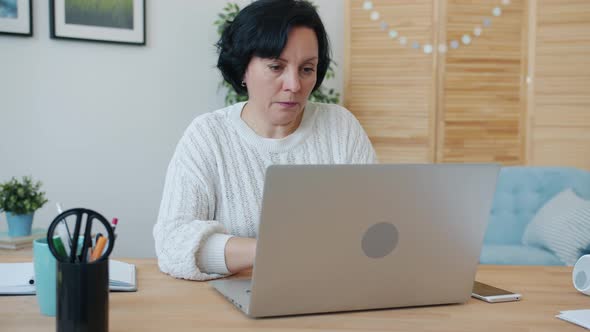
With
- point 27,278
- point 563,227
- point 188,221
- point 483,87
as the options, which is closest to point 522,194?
point 563,227

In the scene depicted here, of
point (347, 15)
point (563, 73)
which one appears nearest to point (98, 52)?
point (347, 15)

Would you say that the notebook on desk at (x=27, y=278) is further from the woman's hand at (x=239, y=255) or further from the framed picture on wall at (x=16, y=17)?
the framed picture on wall at (x=16, y=17)

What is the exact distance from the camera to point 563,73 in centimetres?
378

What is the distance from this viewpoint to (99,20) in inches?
135

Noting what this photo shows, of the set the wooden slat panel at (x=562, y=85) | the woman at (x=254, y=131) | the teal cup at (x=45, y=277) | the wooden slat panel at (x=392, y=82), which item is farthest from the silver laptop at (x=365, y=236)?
the wooden slat panel at (x=562, y=85)

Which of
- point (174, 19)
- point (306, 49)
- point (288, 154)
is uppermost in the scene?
point (174, 19)

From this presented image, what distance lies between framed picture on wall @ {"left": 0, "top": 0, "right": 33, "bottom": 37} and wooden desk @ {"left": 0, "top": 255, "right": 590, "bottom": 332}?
2.38 m

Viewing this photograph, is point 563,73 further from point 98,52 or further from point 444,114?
point 98,52

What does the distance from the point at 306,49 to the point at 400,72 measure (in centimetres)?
227

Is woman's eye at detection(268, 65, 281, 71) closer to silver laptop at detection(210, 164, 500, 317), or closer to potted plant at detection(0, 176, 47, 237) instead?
silver laptop at detection(210, 164, 500, 317)

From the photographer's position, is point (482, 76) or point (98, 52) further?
point (482, 76)

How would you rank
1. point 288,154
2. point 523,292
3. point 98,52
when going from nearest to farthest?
point 523,292 < point 288,154 < point 98,52

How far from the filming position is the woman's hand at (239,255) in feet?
4.21

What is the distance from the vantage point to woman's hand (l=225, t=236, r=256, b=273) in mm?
1284
